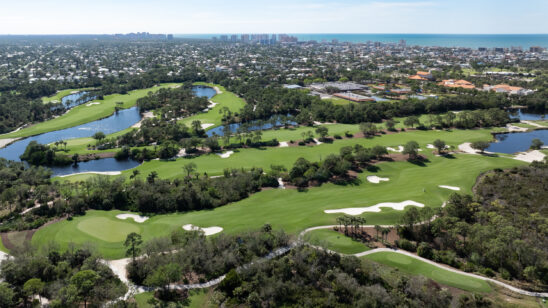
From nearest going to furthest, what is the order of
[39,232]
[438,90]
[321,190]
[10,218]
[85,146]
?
[39,232] → [10,218] → [321,190] → [85,146] → [438,90]

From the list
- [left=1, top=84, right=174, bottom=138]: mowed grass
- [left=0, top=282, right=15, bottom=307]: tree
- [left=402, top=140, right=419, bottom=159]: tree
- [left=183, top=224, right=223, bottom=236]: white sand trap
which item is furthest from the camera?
[left=1, top=84, right=174, bottom=138]: mowed grass

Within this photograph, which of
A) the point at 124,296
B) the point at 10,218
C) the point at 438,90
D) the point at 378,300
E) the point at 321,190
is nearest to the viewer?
the point at 378,300

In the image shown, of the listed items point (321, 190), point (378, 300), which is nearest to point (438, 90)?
point (321, 190)

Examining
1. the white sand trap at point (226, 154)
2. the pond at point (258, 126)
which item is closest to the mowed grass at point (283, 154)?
the white sand trap at point (226, 154)

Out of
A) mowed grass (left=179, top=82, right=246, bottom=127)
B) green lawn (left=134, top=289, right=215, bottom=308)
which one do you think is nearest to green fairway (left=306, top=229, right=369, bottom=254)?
green lawn (left=134, top=289, right=215, bottom=308)

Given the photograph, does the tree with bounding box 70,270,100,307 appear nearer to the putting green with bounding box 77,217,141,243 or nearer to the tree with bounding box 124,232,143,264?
the tree with bounding box 124,232,143,264

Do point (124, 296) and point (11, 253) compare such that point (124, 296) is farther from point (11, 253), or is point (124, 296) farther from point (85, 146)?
point (85, 146)

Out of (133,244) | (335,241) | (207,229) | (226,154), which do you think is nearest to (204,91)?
(226,154)

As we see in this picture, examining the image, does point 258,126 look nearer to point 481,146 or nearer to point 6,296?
point 481,146
